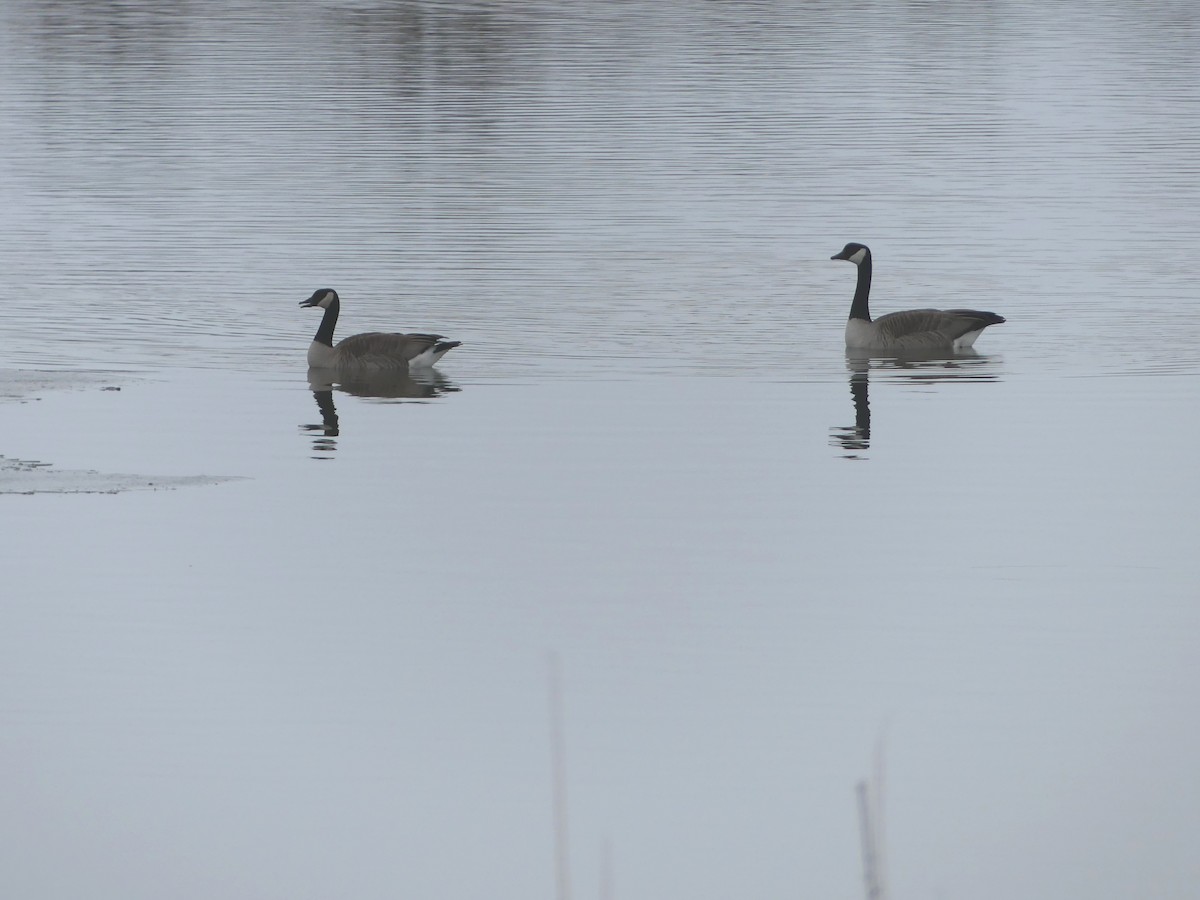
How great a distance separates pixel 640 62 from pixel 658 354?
3799 centimetres

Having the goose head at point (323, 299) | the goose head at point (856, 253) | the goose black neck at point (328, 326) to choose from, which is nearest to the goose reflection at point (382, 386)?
the goose black neck at point (328, 326)

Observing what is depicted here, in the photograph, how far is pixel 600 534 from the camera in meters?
13.0

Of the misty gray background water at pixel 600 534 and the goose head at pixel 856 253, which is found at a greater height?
the goose head at pixel 856 253

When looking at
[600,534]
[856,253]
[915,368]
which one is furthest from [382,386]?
[600,534]

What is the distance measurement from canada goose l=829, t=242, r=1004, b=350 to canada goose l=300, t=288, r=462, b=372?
3.86m

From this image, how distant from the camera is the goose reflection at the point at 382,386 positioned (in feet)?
60.5

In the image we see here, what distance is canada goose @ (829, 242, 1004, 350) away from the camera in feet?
66.2

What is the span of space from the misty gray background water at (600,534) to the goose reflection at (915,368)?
0.10m

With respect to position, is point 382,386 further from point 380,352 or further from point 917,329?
point 917,329

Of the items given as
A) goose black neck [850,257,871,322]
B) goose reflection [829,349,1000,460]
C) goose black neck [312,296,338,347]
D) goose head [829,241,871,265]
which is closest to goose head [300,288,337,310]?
goose black neck [312,296,338,347]

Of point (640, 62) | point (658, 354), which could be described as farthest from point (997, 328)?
point (640, 62)

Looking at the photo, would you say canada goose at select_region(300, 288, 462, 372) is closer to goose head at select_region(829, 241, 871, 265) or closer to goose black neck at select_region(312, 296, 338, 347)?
goose black neck at select_region(312, 296, 338, 347)

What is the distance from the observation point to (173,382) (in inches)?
735

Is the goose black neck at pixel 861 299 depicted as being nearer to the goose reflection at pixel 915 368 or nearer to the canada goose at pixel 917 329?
the canada goose at pixel 917 329
